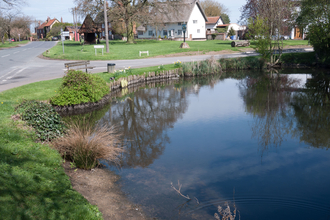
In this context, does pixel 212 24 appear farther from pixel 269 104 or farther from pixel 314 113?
pixel 314 113

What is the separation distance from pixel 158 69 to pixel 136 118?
10650 millimetres

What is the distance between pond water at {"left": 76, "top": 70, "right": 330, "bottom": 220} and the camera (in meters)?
6.61

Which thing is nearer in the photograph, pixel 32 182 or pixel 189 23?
pixel 32 182

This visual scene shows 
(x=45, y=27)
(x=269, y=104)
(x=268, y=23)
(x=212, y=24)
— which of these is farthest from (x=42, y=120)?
(x=45, y=27)

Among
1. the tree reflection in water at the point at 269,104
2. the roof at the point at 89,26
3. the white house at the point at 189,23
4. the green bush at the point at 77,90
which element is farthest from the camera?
the white house at the point at 189,23

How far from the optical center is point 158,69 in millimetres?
23547

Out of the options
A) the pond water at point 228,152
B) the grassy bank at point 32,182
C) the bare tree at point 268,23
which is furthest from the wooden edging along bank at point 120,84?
the bare tree at point 268,23

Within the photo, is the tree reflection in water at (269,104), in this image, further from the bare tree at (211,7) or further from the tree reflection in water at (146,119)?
the bare tree at (211,7)

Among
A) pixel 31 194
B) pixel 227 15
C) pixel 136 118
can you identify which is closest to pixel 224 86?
pixel 136 118

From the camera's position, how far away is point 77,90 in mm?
14117

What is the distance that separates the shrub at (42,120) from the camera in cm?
883

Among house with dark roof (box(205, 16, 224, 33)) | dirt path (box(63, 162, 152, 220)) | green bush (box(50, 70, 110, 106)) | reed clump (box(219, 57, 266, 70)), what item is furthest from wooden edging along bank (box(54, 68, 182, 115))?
house with dark roof (box(205, 16, 224, 33))

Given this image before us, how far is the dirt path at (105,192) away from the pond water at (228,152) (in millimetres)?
262

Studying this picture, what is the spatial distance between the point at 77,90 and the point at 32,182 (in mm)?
8755
